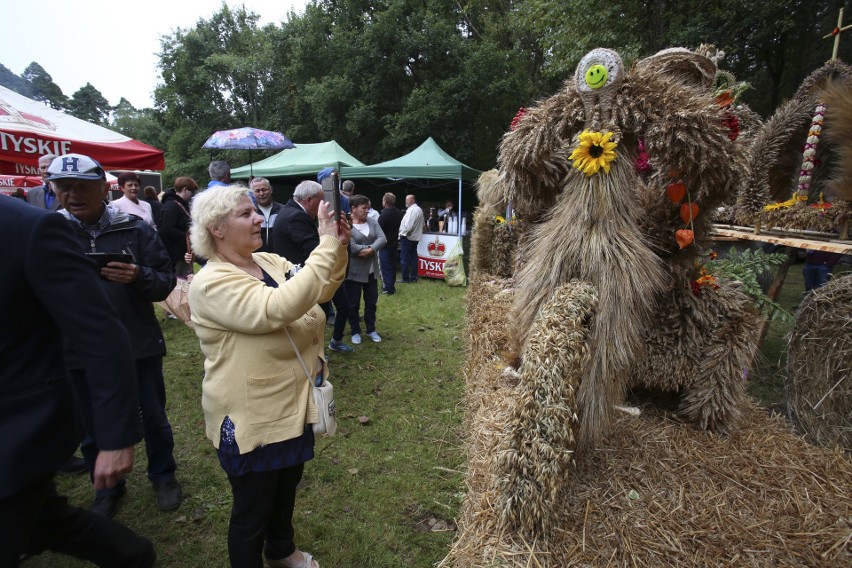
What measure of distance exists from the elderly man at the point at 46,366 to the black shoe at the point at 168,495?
4.60 feet

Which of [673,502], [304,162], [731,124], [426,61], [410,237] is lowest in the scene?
[673,502]

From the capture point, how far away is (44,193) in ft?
14.3

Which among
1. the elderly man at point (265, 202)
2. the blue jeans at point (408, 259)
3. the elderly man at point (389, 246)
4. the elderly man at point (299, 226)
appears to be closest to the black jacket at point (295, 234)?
the elderly man at point (299, 226)

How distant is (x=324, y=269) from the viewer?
1.68 meters

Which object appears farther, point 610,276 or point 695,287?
point 695,287

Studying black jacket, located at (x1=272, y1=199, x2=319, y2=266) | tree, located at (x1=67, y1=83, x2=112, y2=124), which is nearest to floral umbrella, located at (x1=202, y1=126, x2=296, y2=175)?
black jacket, located at (x1=272, y1=199, x2=319, y2=266)

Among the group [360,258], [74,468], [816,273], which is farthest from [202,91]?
[816,273]

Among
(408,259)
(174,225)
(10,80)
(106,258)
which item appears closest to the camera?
(106,258)

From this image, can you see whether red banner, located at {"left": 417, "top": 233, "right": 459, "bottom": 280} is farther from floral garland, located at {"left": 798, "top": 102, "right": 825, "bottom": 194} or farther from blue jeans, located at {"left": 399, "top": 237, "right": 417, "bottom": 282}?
floral garland, located at {"left": 798, "top": 102, "right": 825, "bottom": 194}

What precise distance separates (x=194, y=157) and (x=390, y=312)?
24857 mm

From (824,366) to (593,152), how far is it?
234 centimetres

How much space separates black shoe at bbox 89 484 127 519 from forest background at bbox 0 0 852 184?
6.78 metres

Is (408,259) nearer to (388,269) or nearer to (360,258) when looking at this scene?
(388,269)

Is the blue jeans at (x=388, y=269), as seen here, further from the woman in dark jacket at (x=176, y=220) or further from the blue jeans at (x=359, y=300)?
the woman in dark jacket at (x=176, y=220)
